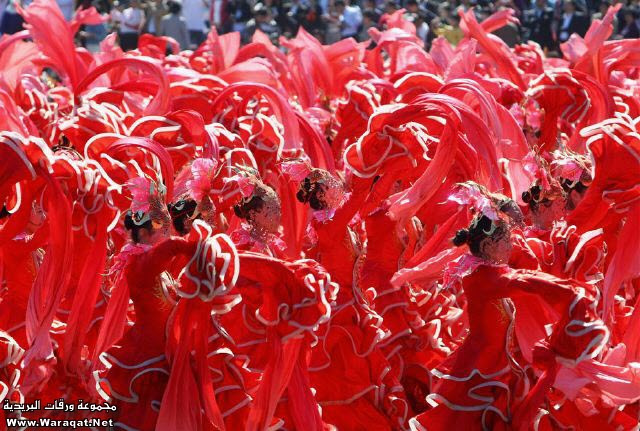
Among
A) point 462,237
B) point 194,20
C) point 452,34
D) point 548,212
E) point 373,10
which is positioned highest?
point 462,237

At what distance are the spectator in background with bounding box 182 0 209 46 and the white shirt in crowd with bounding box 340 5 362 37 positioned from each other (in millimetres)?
1636

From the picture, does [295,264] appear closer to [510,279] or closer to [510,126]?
[510,279]

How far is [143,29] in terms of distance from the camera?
514 inches

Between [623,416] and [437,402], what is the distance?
75 cm

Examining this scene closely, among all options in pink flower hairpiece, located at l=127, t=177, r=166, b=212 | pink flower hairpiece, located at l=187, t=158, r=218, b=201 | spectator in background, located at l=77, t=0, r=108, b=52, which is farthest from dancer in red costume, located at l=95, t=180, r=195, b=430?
spectator in background, located at l=77, t=0, r=108, b=52

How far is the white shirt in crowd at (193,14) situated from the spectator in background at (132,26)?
84cm

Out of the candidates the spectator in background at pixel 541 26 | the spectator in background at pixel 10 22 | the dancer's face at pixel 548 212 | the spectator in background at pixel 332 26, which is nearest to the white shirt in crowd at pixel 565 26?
the spectator in background at pixel 541 26

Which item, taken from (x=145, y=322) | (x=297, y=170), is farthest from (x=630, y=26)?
(x=145, y=322)

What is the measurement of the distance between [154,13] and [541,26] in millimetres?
4306

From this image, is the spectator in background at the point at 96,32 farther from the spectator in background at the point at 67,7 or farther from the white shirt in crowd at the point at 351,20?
the white shirt in crowd at the point at 351,20

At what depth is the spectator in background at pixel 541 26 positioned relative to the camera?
13523 mm

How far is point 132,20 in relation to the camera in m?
13.1

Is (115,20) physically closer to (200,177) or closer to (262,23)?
(262,23)

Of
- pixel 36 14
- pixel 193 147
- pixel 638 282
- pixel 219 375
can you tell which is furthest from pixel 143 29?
pixel 219 375
